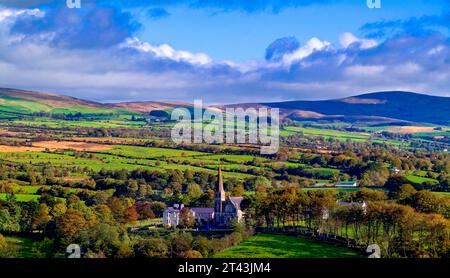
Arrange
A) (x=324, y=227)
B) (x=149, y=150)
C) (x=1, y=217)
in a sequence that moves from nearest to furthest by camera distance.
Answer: (x=324, y=227) → (x=1, y=217) → (x=149, y=150)

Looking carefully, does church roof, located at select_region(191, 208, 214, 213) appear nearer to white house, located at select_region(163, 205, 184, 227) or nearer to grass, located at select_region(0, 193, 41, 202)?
white house, located at select_region(163, 205, 184, 227)

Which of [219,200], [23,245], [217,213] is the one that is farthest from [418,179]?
[23,245]

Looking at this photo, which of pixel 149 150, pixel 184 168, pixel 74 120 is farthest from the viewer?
pixel 74 120

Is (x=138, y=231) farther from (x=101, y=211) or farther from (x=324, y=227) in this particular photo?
(x=324, y=227)

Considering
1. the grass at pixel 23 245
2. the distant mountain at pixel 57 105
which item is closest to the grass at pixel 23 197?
the grass at pixel 23 245

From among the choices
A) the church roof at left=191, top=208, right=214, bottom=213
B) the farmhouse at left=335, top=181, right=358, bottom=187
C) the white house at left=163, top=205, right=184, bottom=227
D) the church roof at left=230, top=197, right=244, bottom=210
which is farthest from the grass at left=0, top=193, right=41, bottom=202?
the farmhouse at left=335, top=181, right=358, bottom=187

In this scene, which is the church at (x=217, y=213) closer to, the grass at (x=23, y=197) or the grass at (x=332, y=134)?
the grass at (x=23, y=197)

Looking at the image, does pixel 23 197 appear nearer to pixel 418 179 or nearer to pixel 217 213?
pixel 217 213

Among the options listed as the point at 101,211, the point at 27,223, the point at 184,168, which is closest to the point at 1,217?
the point at 27,223
